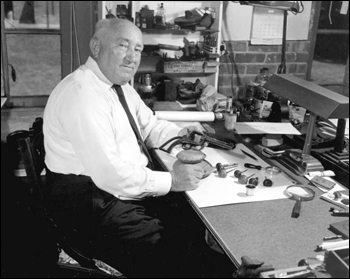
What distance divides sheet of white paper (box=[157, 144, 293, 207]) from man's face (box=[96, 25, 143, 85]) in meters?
0.44

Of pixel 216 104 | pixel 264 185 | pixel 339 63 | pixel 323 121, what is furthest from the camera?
pixel 339 63

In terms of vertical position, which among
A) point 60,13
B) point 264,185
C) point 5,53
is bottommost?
point 264,185

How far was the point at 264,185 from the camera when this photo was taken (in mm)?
1772

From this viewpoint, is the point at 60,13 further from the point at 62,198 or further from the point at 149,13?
the point at 62,198

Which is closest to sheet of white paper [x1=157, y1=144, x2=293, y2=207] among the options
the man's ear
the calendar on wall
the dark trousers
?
the dark trousers

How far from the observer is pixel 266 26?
3.38 metres

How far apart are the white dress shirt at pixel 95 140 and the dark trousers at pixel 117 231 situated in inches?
2.3

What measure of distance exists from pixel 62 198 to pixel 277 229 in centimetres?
88

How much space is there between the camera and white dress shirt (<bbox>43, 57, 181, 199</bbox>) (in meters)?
1.73

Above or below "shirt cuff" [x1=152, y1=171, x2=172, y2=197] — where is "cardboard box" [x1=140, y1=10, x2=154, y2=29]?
above

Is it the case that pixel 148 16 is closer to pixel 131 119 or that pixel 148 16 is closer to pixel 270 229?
pixel 131 119

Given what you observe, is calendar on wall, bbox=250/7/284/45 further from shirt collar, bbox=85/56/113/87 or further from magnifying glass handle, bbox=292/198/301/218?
magnifying glass handle, bbox=292/198/301/218

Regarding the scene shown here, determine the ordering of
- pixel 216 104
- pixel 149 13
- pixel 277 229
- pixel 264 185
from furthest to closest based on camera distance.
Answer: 1. pixel 149 13
2. pixel 216 104
3. pixel 264 185
4. pixel 277 229

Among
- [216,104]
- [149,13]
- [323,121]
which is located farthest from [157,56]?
[323,121]
